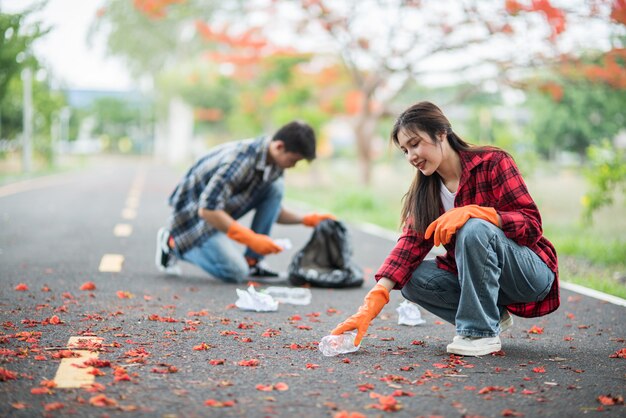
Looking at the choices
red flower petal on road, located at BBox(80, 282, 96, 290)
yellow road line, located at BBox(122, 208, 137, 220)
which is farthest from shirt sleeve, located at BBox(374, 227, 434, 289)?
yellow road line, located at BBox(122, 208, 137, 220)

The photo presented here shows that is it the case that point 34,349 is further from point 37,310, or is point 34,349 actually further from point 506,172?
point 506,172

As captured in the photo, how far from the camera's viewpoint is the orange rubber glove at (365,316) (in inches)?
161

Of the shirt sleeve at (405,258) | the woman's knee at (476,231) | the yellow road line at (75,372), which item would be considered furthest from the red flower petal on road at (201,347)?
the woman's knee at (476,231)

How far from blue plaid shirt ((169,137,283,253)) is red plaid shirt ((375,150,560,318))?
2376 millimetres

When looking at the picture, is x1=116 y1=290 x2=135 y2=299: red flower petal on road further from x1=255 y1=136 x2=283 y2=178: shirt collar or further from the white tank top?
the white tank top

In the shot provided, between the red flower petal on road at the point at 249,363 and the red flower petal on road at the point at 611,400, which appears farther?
the red flower petal on road at the point at 249,363

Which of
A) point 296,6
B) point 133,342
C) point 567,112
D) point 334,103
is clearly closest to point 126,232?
point 133,342

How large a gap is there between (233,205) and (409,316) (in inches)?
85.2

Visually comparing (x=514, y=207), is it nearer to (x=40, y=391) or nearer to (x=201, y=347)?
(x=201, y=347)

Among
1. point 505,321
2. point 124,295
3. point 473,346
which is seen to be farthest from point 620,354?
point 124,295

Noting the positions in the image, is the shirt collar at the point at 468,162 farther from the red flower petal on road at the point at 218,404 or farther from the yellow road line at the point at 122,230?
the yellow road line at the point at 122,230

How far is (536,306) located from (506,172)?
0.75 metres

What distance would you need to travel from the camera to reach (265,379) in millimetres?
3576

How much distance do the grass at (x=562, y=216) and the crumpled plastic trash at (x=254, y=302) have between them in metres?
2.91
